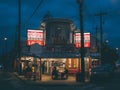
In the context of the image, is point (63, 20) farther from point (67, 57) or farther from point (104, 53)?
point (104, 53)

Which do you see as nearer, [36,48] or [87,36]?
[36,48]

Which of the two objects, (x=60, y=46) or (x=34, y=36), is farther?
(x=60, y=46)

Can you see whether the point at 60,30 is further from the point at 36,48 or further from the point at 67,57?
the point at 36,48

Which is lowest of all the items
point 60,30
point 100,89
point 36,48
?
point 100,89

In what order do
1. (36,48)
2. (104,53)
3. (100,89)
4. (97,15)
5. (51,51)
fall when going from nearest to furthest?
(100,89), (36,48), (51,51), (97,15), (104,53)

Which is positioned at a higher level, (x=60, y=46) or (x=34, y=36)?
(x=34, y=36)

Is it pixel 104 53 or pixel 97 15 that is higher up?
pixel 97 15

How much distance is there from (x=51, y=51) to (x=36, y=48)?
25491mm

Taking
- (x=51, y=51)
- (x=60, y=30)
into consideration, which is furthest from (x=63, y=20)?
(x=51, y=51)

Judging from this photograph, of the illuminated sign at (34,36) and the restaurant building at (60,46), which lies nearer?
the illuminated sign at (34,36)

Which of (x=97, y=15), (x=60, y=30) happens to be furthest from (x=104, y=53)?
(x=60, y=30)

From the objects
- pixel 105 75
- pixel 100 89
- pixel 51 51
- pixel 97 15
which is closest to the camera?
pixel 100 89

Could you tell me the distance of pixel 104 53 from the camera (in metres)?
96.8

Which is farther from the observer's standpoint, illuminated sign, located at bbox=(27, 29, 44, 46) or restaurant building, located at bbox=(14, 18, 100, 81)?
restaurant building, located at bbox=(14, 18, 100, 81)
